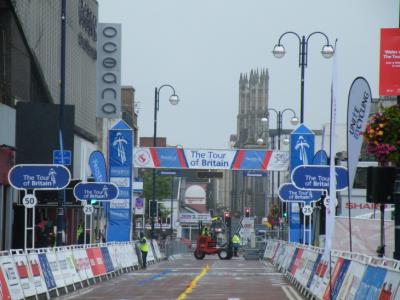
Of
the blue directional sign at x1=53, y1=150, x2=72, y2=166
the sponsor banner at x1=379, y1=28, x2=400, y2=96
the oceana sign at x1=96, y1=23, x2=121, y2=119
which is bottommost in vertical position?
the blue directional sign at x1=53, y1=150, x2=72, y2=166

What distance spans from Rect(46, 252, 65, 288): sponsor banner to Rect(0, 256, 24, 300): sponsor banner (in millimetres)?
3862

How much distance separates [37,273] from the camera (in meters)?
25.5

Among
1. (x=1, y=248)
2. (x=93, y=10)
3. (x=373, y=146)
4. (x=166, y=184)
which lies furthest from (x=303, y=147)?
(x=166, y=184)

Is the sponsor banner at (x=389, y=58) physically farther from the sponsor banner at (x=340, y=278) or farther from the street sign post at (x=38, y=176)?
the street sign post at (x=38, y=176)

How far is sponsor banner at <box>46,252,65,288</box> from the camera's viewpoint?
2733 centimetres

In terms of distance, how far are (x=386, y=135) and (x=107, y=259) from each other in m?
21.0

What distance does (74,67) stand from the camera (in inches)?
2709

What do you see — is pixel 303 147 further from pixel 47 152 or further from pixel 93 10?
pixel 93 10

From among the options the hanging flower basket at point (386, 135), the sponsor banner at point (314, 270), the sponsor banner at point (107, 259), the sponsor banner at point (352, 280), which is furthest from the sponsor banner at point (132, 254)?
the hanging flower basket at point (386, 135)

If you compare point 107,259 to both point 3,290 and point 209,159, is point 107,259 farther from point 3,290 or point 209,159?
point 209,159

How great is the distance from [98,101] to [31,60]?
1636 cm

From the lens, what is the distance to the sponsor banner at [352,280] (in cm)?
1895

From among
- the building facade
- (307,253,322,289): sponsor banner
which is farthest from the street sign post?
the building facade

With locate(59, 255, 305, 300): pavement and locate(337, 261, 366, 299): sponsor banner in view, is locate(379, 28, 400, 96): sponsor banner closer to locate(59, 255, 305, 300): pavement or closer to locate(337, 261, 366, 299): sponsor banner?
locate(337, 261, 366, 299): sponsor banner
